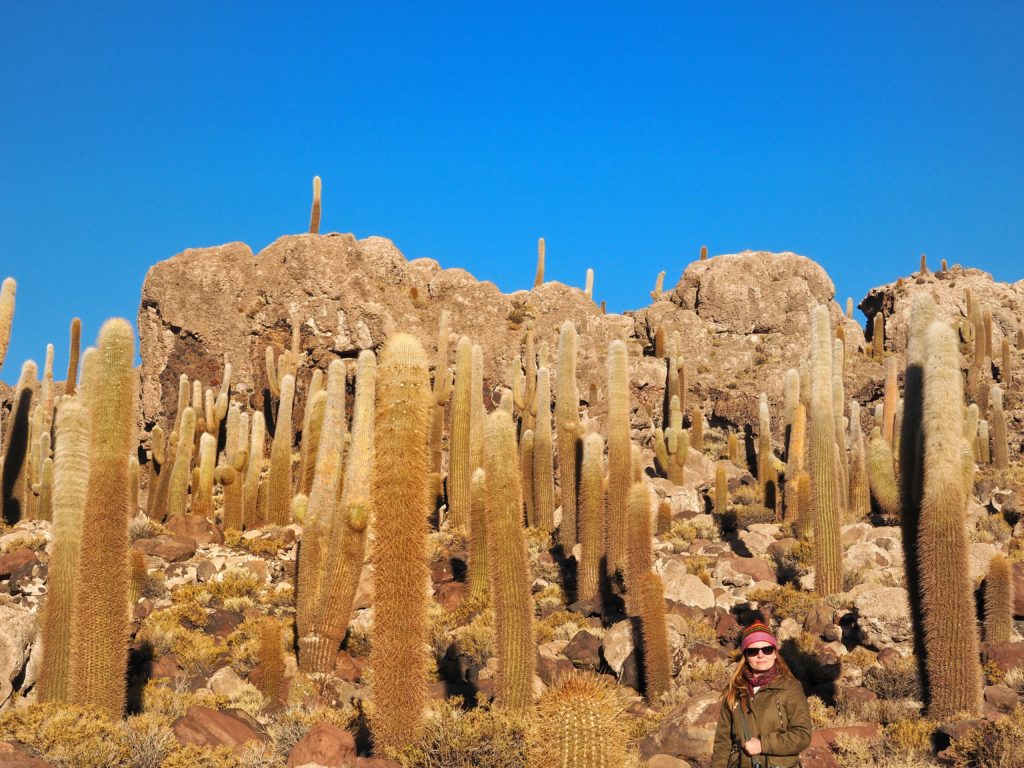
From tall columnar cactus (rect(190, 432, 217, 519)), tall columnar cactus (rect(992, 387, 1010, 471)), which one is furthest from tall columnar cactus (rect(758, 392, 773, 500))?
tall columnar cactus (rect(190, 432, 217, 519))

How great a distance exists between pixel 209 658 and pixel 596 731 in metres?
7.96

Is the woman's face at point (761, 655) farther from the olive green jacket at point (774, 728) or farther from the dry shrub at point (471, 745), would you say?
the dry shrub at point (471, 745)

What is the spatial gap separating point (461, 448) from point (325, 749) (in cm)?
1017

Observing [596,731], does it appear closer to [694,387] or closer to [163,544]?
[163,544]

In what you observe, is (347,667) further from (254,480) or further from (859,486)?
(859,486)

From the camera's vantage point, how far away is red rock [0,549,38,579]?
15.3 metres

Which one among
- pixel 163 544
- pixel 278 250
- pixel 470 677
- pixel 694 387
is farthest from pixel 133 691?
pixel 694 387

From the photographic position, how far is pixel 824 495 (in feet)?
46.2

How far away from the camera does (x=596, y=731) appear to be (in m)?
6.34

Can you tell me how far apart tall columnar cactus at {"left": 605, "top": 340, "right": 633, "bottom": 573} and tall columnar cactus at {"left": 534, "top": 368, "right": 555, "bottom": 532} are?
3264 millimetres

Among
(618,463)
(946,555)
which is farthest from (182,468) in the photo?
(946,555)

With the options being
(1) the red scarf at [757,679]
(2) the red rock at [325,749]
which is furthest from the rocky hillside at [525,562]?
(1) the red scarf at [757,679]

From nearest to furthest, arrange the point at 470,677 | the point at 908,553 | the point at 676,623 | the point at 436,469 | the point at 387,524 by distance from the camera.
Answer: the point at 387,524, the point at 908,553, the point at 470,677, the point at 676,623, the point at 436,469

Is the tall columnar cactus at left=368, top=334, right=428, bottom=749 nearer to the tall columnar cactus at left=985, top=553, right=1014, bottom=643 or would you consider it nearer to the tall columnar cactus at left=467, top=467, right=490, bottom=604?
the tall columnar cactus at left=467, top=467, right=490, bottom=604
